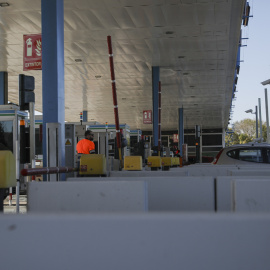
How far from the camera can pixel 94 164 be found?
23.2ft

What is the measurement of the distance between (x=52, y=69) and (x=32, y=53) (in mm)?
1797

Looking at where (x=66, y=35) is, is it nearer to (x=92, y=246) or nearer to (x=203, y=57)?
(x=203, y=57)

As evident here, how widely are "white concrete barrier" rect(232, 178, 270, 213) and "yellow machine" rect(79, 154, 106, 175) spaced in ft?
12.6

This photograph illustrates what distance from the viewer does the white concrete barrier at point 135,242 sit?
5.82ft

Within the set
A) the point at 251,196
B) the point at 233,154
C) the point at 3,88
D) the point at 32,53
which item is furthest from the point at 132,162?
the point at 3,88

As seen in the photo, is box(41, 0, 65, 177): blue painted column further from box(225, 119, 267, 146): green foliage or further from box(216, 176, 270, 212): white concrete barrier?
box(225, 119, 267, 146): green foliage

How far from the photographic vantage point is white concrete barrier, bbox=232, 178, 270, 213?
11.1ft

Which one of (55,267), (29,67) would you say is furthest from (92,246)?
(29,67)

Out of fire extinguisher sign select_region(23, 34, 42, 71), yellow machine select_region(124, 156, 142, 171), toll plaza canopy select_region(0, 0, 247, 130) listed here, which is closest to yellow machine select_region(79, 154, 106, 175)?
yellow machine select_region(124, 156, 142, 171)

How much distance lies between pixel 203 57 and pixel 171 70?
2.71 m

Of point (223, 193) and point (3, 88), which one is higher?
point (3, 88)

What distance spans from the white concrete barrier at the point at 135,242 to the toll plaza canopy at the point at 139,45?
9.22 m

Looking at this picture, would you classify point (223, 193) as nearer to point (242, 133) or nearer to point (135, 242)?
point (135, 242)

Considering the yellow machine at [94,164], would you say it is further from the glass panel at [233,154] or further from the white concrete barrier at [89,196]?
the glass panel at [233,154]
